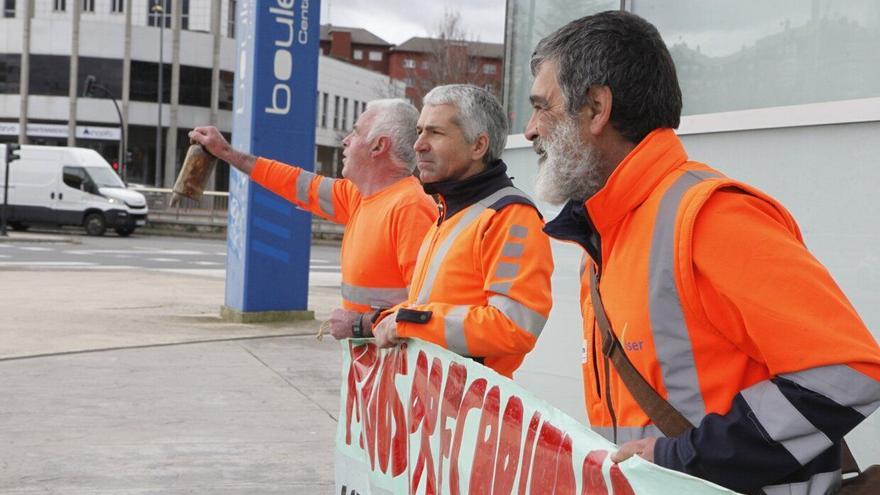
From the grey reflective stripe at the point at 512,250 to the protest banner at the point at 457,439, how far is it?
0.34 m

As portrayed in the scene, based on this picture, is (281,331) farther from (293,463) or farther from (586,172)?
(586,172)

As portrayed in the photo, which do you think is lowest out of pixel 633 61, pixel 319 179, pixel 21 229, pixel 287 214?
pixel 21 229

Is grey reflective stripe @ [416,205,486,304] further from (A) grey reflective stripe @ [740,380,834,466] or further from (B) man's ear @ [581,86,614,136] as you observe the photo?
(A) grey reflective stripe @ [740,380,834,466]

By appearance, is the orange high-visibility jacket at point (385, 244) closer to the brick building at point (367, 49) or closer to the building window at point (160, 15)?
the building window at point (160, 15)

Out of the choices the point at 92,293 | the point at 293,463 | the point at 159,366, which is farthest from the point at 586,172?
the point at 92,293

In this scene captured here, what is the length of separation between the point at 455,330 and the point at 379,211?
119 cm

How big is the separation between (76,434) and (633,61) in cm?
519

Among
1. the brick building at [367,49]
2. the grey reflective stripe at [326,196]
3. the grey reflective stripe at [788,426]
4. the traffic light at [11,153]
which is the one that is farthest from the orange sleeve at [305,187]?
the brick building at [367,49]

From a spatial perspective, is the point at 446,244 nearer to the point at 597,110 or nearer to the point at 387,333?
the point at 387,333

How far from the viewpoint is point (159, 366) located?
9234 millimetres

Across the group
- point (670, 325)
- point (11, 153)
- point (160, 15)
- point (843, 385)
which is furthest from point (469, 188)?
point (160, 15)

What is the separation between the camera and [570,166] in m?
2.22

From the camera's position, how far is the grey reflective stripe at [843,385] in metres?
1.82

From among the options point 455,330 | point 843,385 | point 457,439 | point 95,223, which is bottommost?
point 95,223
